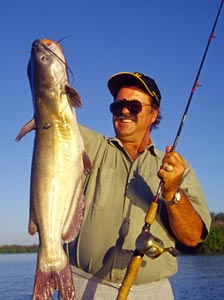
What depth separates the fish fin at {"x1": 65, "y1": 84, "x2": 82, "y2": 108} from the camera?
3.32 metres

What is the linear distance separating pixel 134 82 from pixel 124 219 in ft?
4.46

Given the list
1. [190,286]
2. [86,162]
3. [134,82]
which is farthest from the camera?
[190,286]

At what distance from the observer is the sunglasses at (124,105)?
4289 millimetres

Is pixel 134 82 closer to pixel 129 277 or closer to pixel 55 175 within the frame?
pixel 55 175

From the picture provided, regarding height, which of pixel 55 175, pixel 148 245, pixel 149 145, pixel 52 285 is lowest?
pixel 52 285

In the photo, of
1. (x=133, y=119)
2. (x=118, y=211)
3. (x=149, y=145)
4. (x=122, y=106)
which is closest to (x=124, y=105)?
(x=122, y=106)

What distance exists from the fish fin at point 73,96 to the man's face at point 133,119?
985 mm

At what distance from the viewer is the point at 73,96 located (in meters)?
3.33

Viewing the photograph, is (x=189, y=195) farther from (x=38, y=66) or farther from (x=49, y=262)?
(x=38, y=66)

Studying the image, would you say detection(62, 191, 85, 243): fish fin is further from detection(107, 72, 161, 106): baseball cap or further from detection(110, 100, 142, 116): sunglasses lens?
detection(107, 72, 161, 106): baseball cap

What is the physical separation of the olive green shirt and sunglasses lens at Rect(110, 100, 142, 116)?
0.28 metres

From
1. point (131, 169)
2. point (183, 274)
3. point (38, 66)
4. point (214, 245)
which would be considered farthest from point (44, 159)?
point (214, 245)

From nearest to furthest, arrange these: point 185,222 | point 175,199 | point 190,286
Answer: point 175,199 → point 185,222 → point 190,286

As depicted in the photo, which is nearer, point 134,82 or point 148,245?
point 148,245
